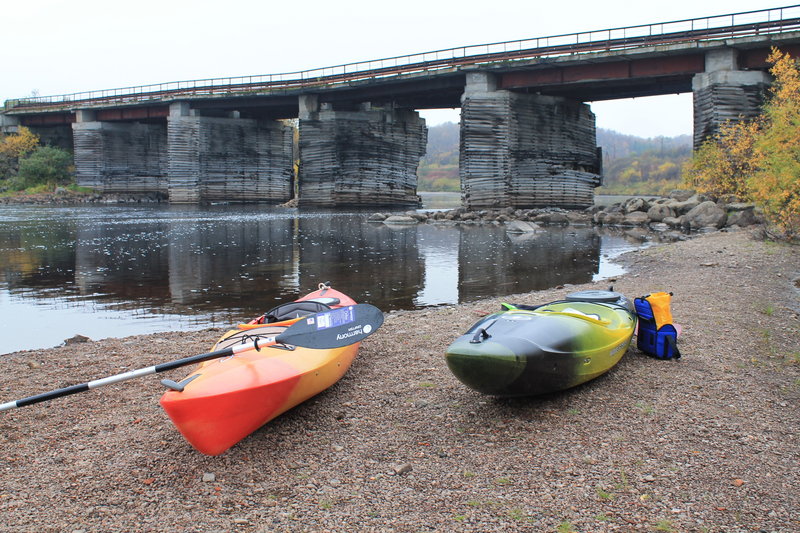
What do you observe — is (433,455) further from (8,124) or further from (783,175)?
(8,124)

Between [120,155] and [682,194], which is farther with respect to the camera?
[120,155]

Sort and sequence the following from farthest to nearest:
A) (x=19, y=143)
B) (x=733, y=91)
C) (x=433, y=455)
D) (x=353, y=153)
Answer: (x=19, y=143) < (x=353, y=153) < (x=733, y=91) < (x=433, y=455)

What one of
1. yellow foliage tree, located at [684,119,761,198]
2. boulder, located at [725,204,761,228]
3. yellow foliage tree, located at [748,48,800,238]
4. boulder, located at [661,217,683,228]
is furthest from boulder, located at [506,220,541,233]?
yellow foliage tree, located at [748,48,800,238]

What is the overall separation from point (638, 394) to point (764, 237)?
15.8 m

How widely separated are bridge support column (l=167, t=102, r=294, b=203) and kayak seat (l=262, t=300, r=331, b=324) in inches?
1956

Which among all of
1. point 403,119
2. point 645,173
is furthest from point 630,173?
point 403,119

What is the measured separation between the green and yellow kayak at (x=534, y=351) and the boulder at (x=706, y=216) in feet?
74.1

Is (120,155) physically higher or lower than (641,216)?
higher

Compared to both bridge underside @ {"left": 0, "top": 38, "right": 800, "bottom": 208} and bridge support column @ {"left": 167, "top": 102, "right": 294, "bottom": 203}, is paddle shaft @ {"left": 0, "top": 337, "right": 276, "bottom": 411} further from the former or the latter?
bridge support column @ {"left": 167, "top": 102, "right": 294, "bottom": 203}

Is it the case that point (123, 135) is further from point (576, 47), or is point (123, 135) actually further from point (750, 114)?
point (750, 114)

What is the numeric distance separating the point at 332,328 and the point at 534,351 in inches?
77.3

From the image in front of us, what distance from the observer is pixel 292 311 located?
7.23 metres

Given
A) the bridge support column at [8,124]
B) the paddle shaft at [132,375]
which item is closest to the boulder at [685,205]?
the paddle shaft at [132,375]

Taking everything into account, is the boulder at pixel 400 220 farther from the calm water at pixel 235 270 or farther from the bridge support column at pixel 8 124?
the bridge support column at pixel 8 124
